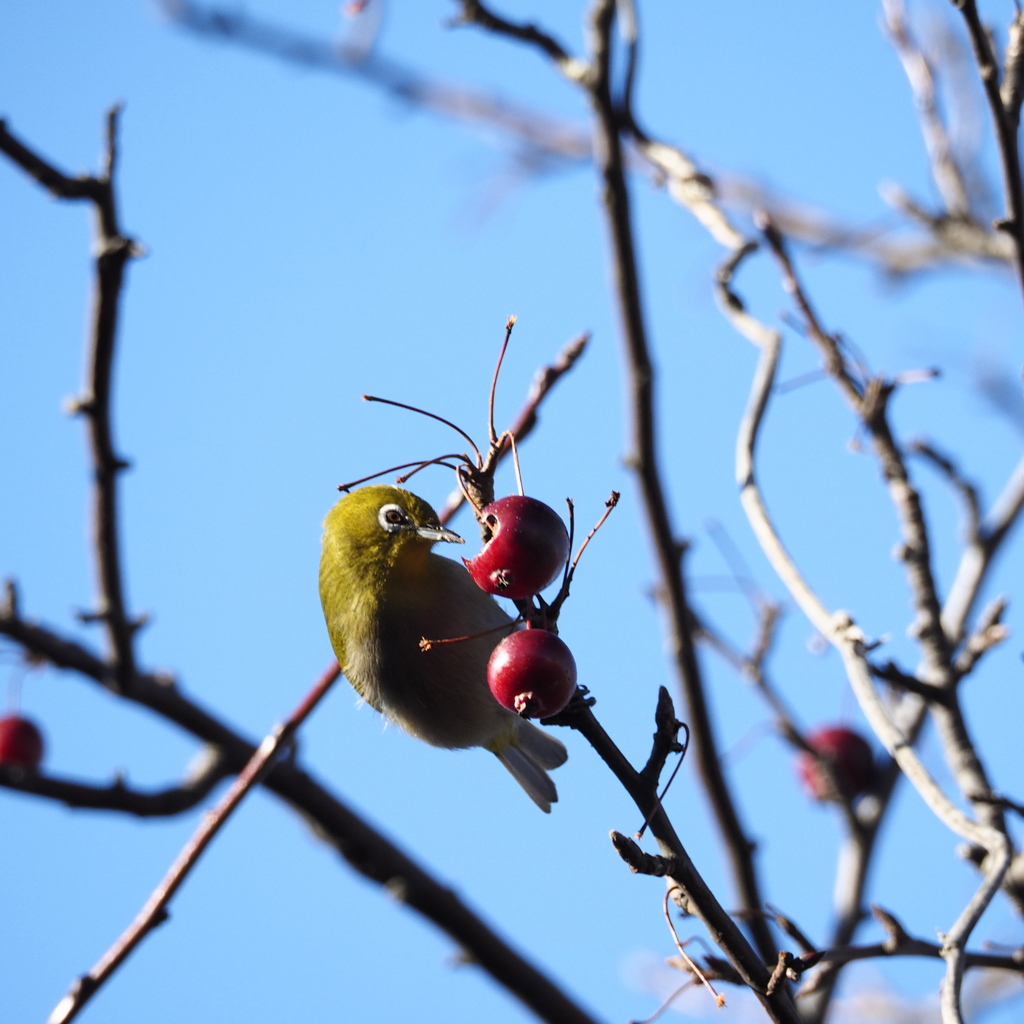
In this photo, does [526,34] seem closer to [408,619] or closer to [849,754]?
[408,619]

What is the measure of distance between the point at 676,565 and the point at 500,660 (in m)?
2.08

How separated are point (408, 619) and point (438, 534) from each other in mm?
252

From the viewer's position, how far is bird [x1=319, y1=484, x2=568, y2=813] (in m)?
2.38

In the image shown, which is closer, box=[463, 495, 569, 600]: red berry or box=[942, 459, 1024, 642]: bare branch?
box=[463, 495, 569, 600]: red berry

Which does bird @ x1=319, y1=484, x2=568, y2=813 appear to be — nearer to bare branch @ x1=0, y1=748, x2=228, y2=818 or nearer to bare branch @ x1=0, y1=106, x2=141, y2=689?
bare branch @ x1=0, y1=106, x2=141, y2=689

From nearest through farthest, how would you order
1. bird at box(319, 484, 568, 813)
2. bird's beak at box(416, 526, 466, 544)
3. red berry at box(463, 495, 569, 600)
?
red berry at box(463, 495, 569, 600) < bird's beak at box(416, 526, 466, 544) < bird at box(319, 484, 568, 813)

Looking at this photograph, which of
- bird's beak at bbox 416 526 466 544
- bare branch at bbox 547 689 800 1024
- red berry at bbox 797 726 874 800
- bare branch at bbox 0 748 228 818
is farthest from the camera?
red berry at bbox 797 726 874 800

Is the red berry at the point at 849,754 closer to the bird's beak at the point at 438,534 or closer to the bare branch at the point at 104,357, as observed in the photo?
the bird's beak at the point at 438,534

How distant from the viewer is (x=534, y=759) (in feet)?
10.3

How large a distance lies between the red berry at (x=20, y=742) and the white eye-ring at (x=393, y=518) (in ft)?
9.83

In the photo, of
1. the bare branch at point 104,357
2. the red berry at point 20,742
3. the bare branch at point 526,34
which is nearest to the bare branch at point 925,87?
the bare branch at point 526,34

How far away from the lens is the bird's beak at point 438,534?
2221 mm

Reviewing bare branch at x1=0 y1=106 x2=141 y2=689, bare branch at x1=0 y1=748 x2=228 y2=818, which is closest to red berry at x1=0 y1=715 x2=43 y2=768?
bare branch at x1=0 y1=748 x2=228 y2=818

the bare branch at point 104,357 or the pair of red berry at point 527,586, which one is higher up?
the bare branch at point 104,357
